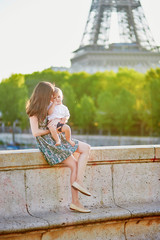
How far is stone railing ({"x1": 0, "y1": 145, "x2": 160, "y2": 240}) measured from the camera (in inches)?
210

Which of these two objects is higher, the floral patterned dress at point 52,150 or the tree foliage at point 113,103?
the tree foliage at point 113,103

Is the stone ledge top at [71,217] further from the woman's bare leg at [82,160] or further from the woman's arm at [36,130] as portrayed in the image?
the woman's arm at [36,130]

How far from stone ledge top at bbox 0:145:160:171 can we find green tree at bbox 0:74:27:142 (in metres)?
42.6

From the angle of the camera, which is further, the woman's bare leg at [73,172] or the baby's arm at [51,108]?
the baby's arm at [51,108]

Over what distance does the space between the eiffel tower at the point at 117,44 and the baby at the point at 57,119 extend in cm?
7671

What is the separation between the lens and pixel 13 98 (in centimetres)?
5272

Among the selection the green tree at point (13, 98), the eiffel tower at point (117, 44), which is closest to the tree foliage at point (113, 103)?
the green tree at point (13, 98)

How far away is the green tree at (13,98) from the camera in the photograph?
50594 millimetres

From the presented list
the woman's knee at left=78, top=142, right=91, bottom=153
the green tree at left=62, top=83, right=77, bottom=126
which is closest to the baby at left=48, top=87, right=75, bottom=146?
the woman's knee at left=78, top=142, right=91, bottom=153

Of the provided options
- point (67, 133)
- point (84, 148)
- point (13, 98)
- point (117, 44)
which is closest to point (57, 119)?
point (67, 133)

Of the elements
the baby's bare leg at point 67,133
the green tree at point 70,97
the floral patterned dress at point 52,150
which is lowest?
the floral patterned dress at point 52,150

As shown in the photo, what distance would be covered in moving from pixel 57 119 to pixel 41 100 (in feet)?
0.98

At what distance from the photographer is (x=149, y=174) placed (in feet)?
20.5

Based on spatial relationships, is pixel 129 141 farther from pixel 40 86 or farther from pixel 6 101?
pixel 40 86
